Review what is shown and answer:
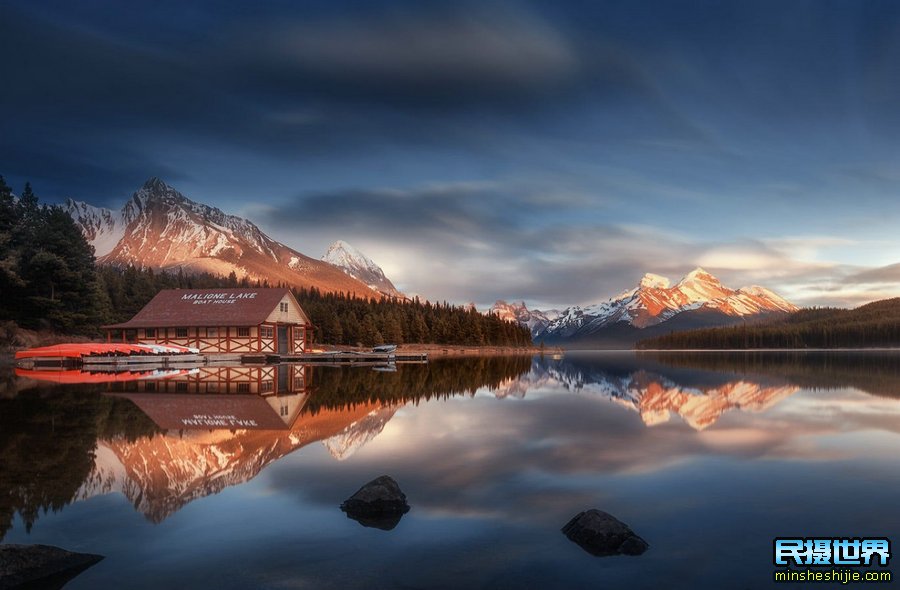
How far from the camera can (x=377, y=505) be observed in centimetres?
1084

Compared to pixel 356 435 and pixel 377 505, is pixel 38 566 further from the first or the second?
pixel 356 435

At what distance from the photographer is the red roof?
73.0m

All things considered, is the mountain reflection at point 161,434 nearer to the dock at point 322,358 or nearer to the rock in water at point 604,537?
the rock in water at point 604,537

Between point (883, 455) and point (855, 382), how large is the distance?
100ft

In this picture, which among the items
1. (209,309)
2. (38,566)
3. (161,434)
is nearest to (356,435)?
(161,434)

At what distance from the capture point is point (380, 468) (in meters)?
14.4

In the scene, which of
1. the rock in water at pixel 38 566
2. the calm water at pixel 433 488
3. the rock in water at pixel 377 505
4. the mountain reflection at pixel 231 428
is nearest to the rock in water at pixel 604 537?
the calm water at pixel 433 488

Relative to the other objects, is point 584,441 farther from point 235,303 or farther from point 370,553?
point 235,303

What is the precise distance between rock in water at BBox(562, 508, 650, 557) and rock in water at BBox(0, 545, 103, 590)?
702cm

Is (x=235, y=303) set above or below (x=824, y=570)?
above

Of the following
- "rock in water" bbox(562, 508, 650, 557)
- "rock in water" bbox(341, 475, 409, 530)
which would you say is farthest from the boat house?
"rock in water" bbox(562, 508, 650, 557)

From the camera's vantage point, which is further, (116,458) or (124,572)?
(116,458)

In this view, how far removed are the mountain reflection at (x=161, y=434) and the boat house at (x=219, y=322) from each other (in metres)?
38.4

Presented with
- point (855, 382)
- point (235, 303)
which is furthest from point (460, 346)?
point (855, 382)
